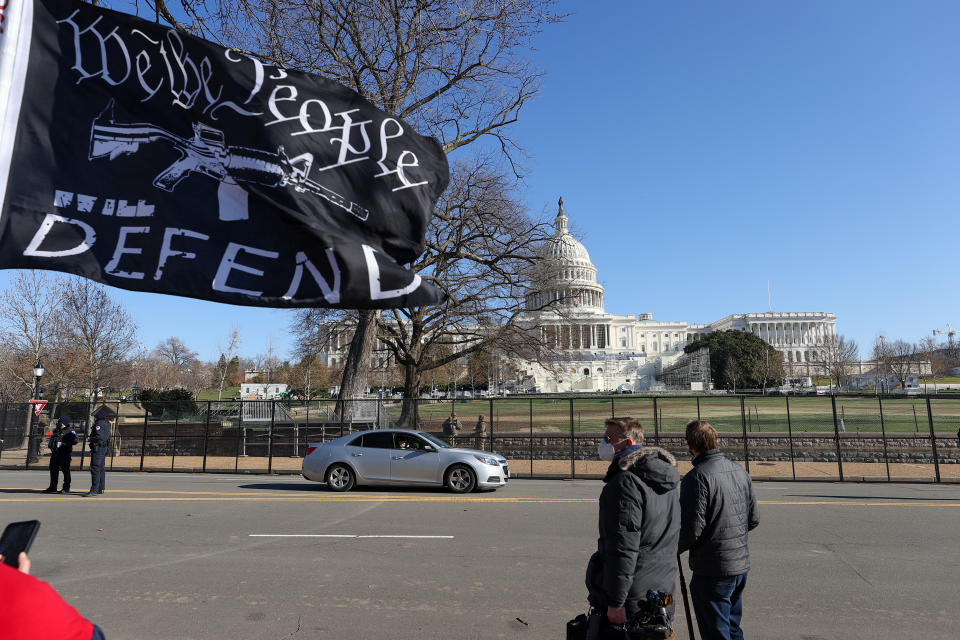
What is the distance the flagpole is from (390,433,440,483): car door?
38.7ft

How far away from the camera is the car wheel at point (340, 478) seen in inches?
557

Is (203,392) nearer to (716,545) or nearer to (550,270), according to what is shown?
(550,270)

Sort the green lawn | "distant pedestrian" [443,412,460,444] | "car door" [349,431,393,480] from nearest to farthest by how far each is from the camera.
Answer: "car door" [349,431,393,480] → "distant pedestrian" [443,412,460,444] → the green lawn

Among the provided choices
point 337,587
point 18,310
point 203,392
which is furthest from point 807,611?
point 203,392

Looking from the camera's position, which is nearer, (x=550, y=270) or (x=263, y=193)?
(x=263, y=193)

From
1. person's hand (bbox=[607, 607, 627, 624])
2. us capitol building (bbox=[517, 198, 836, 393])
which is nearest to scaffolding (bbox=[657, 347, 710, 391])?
us capitol building (bbox=[517, 198, 836, 393])

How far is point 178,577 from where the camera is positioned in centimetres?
672

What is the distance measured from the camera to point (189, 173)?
311cm

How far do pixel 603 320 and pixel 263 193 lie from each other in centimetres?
12812

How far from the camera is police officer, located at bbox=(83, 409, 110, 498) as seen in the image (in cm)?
1293

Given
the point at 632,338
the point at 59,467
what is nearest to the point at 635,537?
the point at 59,467

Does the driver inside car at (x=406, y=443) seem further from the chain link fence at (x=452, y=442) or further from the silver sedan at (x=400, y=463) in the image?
the chain link fence at (x=452, y=442)

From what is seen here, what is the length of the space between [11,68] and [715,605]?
4.69 m

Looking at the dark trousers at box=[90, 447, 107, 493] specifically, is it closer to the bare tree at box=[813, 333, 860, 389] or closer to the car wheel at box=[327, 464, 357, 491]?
the car wheel at box=[327, 464, 357, 491]
